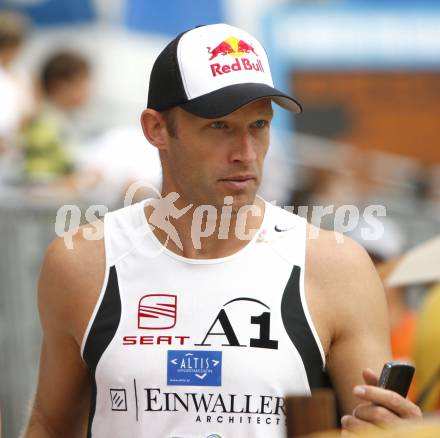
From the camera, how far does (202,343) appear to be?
3.57m

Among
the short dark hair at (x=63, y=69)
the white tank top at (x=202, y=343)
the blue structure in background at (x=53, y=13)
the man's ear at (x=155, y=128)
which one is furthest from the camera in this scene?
the blue structure in background at (x=53, y=13)

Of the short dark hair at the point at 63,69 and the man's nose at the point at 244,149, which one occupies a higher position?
the short dark hair at the point at 63,69

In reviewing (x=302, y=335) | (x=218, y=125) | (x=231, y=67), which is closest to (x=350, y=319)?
(x=302, y=335)

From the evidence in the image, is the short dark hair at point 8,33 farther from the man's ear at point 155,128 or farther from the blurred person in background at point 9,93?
the man's ear at point 155,128

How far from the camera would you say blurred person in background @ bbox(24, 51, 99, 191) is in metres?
8.34

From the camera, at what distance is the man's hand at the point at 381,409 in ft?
9.84

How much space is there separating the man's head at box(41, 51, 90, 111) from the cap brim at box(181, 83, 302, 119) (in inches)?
201

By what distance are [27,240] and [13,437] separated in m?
1.37

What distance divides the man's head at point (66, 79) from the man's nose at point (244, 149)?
202 inches

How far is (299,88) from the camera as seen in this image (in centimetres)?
1605

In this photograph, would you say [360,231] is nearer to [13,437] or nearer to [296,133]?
[13,437]

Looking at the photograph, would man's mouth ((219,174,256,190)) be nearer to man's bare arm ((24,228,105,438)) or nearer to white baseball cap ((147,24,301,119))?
white baseball cap ((147,24,301,119))

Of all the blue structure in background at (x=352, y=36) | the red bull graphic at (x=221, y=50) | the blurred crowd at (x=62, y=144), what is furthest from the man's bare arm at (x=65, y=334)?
the blue structure in background at (x=352, y=36)

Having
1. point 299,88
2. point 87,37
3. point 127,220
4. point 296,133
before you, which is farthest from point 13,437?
point 299,88
